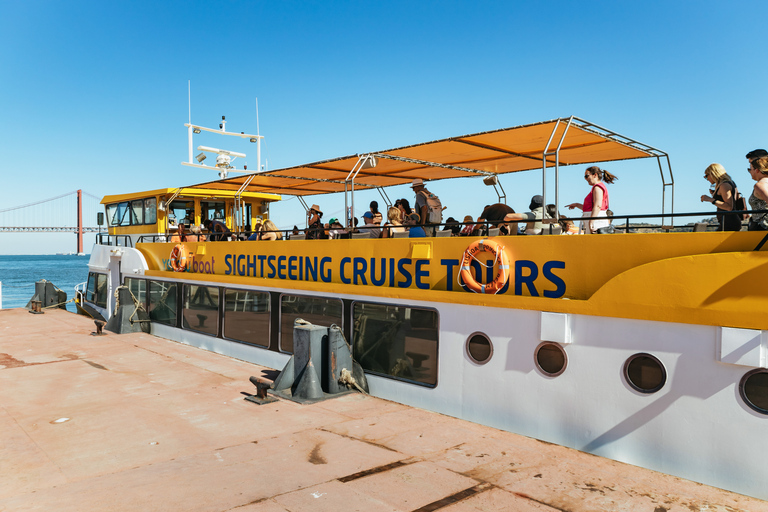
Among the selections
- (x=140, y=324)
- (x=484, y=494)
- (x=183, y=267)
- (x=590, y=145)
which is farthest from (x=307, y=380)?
(x=140, y=324)

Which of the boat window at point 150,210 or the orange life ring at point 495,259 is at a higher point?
the boat window at point 150,210

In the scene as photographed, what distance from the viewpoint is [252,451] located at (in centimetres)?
596

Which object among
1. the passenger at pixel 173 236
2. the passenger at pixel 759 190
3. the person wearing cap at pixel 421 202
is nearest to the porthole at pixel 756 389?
the passenger at pixel 759 190

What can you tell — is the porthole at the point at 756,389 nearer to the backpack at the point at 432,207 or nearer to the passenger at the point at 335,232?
the backpack at the point at 432,207

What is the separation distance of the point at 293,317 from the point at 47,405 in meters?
4.09

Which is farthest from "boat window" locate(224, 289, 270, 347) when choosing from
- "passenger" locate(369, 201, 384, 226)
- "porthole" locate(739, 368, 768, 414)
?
"porthole" locate(739, 368, 768, 414)

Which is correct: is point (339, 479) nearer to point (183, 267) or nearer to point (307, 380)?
point (307, 380)

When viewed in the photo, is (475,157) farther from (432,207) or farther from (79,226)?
(79,226)

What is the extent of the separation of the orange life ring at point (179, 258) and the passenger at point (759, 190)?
11789mm

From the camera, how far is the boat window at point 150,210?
580 inches

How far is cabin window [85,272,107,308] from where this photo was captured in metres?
17.2

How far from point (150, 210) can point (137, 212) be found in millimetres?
800

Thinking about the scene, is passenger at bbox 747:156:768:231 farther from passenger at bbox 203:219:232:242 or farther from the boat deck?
passenger at bbox 203:219:232:242

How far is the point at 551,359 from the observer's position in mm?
6152
